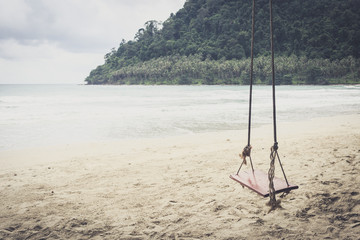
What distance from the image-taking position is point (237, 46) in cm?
10388

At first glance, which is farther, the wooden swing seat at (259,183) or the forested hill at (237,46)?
the forested hill at (237,46)

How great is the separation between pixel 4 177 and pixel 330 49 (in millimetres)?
107526

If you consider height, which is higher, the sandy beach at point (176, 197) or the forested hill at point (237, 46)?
the forested hill at point (237, 46)

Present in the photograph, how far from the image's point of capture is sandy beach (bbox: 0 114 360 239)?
248cm

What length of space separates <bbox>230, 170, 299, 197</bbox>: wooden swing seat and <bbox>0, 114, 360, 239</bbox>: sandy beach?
10.8 inches

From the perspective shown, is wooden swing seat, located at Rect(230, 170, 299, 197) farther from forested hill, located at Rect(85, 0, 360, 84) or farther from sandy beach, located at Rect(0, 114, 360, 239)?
forested hill, located at Rect(85, 0, 360, 84)

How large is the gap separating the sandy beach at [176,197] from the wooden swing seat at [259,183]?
10.8 inches

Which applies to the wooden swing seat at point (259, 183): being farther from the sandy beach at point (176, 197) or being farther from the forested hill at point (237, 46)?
the forested hill at point (237, 46)

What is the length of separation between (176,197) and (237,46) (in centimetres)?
10869

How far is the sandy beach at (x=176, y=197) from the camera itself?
2.48 m

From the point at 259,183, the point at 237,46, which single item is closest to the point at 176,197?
the point at 259,183

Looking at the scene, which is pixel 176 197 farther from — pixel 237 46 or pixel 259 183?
pixel 237 46

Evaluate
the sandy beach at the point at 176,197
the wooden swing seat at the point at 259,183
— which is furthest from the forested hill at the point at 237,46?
the wooden swing seat at the point at 259,183

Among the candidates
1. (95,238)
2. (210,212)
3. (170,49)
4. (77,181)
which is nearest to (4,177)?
(77,181)
